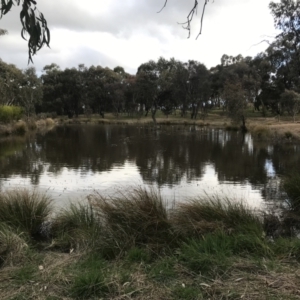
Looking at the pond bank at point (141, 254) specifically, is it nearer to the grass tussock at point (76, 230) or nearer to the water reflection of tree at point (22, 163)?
the grass tussock at point (76, 230)

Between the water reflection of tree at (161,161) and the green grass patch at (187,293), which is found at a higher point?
the green grass patch at (187,293)

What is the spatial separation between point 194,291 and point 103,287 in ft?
2.84

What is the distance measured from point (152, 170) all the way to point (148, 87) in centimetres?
5157

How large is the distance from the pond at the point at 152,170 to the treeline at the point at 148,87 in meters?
28.2

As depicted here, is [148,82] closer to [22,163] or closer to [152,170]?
[22,163]

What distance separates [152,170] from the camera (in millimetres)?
16047

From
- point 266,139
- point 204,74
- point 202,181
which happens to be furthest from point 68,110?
point 202,181

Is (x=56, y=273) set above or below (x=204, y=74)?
below

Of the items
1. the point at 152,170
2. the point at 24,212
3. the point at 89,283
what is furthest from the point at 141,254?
the point at 152,170

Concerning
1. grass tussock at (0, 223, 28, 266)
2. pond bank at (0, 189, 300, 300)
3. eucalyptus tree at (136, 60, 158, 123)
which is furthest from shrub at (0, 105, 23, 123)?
grass tussock at (0, 223, 28, 266)

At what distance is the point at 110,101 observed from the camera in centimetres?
7619

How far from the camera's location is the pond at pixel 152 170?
460 inches

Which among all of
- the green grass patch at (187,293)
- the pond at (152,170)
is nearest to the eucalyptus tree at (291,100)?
the pond at (152,170)

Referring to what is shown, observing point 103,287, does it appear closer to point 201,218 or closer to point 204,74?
point 201,218
